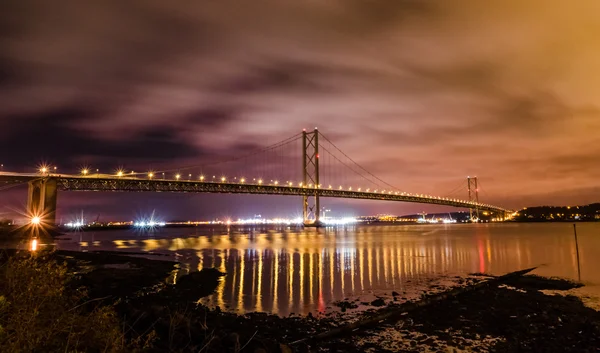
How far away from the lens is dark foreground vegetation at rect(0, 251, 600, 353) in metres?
4.43

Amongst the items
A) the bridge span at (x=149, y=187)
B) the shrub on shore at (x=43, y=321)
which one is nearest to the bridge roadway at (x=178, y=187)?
the bridge span at (x=149, y=187)

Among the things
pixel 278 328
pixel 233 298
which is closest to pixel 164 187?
pixel 233 298

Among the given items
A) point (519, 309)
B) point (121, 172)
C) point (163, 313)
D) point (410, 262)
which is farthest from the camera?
point (121, 172)

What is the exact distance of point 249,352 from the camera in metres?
6.14

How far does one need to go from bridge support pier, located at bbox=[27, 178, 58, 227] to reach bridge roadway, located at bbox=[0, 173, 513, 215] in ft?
3.18

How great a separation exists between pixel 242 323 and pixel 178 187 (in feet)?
196

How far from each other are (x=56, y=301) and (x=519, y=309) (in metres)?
11.2

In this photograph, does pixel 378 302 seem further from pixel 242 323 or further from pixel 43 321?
pixel 43 321

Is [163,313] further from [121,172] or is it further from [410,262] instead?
[121,172]

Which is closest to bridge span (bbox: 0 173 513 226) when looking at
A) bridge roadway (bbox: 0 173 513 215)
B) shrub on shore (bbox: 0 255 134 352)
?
bridge roadway (bbox: 0 173 513 215)

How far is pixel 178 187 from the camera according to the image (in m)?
65.2

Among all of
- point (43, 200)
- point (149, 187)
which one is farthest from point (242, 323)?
point (149, 187)

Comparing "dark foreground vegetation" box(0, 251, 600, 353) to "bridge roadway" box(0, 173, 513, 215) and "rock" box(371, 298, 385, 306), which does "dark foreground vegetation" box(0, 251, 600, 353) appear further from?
"bridge roadway" box(0, 173, 513, 215)

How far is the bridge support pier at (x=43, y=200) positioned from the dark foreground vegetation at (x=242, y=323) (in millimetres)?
42724
